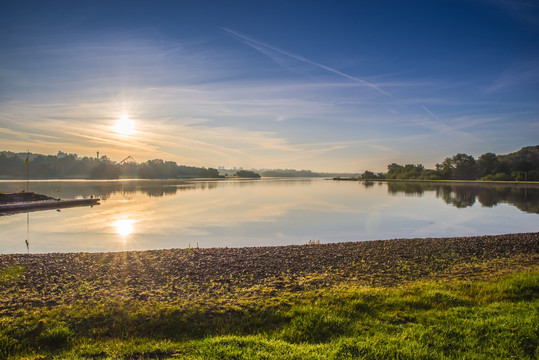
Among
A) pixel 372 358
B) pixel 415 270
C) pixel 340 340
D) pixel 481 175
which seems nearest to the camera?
pixel 372 358

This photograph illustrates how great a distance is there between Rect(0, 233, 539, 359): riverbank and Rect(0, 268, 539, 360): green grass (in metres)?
0.02

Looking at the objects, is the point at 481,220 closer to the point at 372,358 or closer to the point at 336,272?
the point at 336,272

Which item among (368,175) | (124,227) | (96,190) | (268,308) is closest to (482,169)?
(368,175)

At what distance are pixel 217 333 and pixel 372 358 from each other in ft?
7.01

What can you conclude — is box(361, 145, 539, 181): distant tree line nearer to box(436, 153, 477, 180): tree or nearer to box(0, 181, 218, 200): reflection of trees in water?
box(436, 153, 477, 180): tree

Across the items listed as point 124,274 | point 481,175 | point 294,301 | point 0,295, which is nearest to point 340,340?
point 294,301

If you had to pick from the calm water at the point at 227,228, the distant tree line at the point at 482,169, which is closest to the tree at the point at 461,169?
the distant tree line at the point at 482,169

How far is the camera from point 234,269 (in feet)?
26.6

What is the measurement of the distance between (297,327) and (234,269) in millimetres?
3561

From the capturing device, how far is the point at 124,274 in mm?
7691

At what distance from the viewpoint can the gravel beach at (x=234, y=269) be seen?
6332 mm

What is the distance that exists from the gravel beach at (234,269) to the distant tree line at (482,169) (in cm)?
8796

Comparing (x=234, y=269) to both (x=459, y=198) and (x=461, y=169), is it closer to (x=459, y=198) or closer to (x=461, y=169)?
(x=459, y=198)

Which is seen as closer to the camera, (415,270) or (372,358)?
(372,358)
